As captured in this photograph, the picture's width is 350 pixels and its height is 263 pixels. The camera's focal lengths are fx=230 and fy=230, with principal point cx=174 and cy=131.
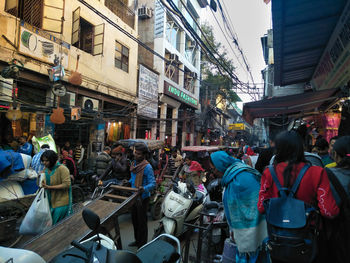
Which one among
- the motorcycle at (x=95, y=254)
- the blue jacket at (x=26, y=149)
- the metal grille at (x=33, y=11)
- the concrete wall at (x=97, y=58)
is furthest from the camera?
the metal grille at (x=33, y=11)

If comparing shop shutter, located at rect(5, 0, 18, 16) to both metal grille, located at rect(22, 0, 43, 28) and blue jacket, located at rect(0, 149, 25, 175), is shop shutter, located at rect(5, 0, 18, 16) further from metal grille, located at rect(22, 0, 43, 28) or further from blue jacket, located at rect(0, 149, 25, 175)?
blue jacket, located at rect(0, 149, 25, 175)

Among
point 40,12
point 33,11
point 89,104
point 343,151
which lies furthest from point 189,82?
point 343,151

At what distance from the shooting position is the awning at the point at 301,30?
4.00 m

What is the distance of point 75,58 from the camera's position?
11.1 meters

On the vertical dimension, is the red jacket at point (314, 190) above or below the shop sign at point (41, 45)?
below

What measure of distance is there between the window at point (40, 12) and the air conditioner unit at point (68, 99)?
279 cm

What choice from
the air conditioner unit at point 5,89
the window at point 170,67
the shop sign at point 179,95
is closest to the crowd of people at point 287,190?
the air conditioner unit at point 5,89

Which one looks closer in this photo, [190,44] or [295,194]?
[295,194]

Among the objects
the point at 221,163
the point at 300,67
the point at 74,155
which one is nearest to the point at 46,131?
the point at 74,155

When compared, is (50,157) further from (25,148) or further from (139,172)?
(25,148)

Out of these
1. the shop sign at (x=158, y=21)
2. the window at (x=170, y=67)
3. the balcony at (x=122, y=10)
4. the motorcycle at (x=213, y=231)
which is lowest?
the motorcycle at (x=213, y=231)

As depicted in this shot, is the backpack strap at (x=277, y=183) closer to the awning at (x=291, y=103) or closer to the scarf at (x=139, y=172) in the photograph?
the scarf at (x=139, y=172)

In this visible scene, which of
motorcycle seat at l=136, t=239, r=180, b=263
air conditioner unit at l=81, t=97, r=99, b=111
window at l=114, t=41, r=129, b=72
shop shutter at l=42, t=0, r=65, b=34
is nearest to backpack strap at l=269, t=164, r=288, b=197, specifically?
motorcycle seat at l=136, t=239, r=180, b=263

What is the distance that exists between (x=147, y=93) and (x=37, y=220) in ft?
45.3
